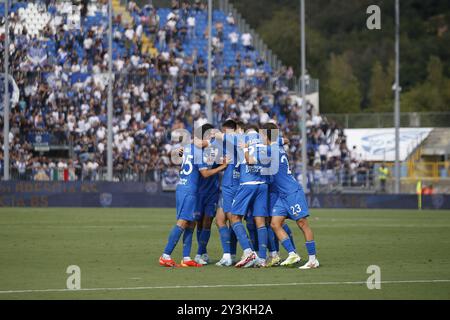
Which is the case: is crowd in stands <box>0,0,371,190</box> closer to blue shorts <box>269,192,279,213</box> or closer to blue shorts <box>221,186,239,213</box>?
blue shorts <box>221,186,239,213</box>

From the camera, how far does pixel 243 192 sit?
58.9 feet

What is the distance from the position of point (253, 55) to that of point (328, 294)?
4291 cm

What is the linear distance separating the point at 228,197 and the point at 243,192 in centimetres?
52

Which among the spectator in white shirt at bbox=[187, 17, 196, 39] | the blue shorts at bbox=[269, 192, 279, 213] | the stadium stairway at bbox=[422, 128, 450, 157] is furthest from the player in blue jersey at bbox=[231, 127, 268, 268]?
the stadium stairway at bbox=[422, 128, 450, 157]

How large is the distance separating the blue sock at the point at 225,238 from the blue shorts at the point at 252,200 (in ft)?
1.77

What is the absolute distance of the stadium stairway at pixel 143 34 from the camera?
5394 centimetres

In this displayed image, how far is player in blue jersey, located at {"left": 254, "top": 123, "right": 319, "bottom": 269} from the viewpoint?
17531mm

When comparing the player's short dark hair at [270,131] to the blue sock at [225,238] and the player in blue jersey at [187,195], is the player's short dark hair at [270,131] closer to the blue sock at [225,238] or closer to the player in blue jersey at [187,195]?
the player in blue jersey at [187,195]

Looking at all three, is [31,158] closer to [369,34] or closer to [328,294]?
[328,294]

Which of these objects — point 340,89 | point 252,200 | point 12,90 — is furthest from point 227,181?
point 340,89

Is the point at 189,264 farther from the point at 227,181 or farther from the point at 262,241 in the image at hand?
the point at 227,181

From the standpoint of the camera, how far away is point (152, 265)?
18.1 meters

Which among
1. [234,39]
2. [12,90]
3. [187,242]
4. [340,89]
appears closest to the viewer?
[187,242]

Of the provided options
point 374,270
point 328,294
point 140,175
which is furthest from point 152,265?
point 140,175
